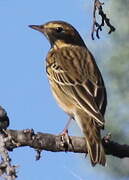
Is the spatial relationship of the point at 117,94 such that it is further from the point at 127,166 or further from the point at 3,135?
the point at 3,135

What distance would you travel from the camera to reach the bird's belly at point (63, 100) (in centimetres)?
587

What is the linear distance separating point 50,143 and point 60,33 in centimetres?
228

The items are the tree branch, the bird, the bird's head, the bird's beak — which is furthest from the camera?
the bird's head

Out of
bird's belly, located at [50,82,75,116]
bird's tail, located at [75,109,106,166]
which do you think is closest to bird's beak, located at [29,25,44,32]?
bird's belly, located at [50,82,75,116]

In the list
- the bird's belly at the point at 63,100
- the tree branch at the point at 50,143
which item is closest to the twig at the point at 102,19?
the tree branch at the point at 50,143

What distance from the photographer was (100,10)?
4.43 metres

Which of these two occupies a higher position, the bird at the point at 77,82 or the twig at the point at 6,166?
the bird at the point at 77,82

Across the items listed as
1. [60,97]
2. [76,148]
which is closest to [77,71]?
[60,97]

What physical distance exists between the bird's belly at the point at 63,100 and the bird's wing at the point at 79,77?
1.2 inches

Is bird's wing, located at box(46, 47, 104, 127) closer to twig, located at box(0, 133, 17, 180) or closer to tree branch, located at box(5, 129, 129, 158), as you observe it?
tree branch, located at box(5, 129, 129, 158)

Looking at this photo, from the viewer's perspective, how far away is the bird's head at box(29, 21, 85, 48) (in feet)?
21.3

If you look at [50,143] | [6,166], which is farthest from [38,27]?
[6,166]

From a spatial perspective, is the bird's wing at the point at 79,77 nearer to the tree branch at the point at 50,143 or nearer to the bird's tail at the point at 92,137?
the bird's tail at the point at 92,137

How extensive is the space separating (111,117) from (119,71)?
2.81 ft
